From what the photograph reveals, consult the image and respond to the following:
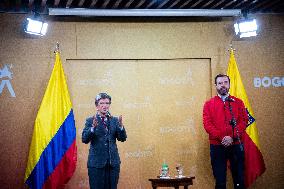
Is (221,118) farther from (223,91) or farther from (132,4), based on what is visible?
(132,4)

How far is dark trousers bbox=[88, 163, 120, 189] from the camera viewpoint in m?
4.85

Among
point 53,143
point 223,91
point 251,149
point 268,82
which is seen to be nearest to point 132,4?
point 223,91

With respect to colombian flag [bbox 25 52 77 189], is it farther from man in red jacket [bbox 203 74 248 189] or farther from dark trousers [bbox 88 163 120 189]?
man in red jacket [bbox 203 74 248 189]

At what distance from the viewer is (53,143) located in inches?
246

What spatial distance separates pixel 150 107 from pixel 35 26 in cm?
239

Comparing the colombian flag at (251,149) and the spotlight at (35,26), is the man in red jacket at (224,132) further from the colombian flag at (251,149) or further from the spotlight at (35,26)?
the spotlight at (35,26)

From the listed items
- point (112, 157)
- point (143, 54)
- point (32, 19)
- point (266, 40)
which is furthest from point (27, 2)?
point (266, 40)

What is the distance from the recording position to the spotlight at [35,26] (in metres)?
6.38

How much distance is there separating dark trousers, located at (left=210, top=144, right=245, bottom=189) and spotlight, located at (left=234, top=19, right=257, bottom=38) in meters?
2.41

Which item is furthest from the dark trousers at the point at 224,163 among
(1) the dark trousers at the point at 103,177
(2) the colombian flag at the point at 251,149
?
(1) the dark trousers at the point at 103,177

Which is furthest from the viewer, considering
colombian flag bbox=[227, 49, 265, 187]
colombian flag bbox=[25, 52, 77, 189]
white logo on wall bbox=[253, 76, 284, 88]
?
white logo on wall bbox=[253, 76, 284, 88]

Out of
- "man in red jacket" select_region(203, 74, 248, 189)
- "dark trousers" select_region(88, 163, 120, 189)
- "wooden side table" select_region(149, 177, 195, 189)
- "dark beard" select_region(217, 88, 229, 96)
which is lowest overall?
"wooden side table" select_region(149, 177, 195, 189)

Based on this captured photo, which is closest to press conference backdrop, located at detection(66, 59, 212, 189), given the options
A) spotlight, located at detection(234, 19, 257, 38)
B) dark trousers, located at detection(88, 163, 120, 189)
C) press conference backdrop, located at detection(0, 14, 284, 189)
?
press conference backdrop, located at detection(0, 14, 284, 189)

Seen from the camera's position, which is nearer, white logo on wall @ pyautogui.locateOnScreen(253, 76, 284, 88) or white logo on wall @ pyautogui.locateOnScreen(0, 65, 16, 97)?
white logo on wall @ pyautogui.locateOnScreen(0, 65, 16, 97)
